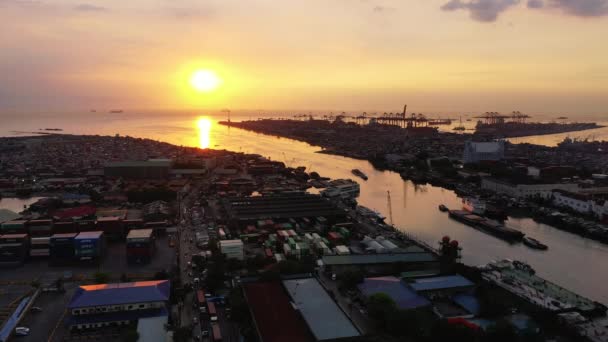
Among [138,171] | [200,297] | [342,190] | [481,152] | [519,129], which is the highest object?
[519,129]

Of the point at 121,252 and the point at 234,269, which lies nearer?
the point at 234,269

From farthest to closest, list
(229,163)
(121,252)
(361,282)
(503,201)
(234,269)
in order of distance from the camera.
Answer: (229,163) → (503,201) → (121,252) → (234,269) → (361,282)

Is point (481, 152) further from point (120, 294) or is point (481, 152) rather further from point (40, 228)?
point (120, 294)

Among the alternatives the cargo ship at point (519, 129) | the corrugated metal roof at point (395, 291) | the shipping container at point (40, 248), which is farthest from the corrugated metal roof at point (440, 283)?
the cargo ship at point (519, 129)

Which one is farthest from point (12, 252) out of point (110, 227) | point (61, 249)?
point (110, 227)

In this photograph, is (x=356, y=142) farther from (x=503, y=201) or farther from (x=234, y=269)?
(x=234, y=269)

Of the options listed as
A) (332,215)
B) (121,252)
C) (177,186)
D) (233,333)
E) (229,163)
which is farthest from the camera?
(229,163)

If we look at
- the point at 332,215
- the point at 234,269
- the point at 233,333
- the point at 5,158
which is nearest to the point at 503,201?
the point at 332,215
